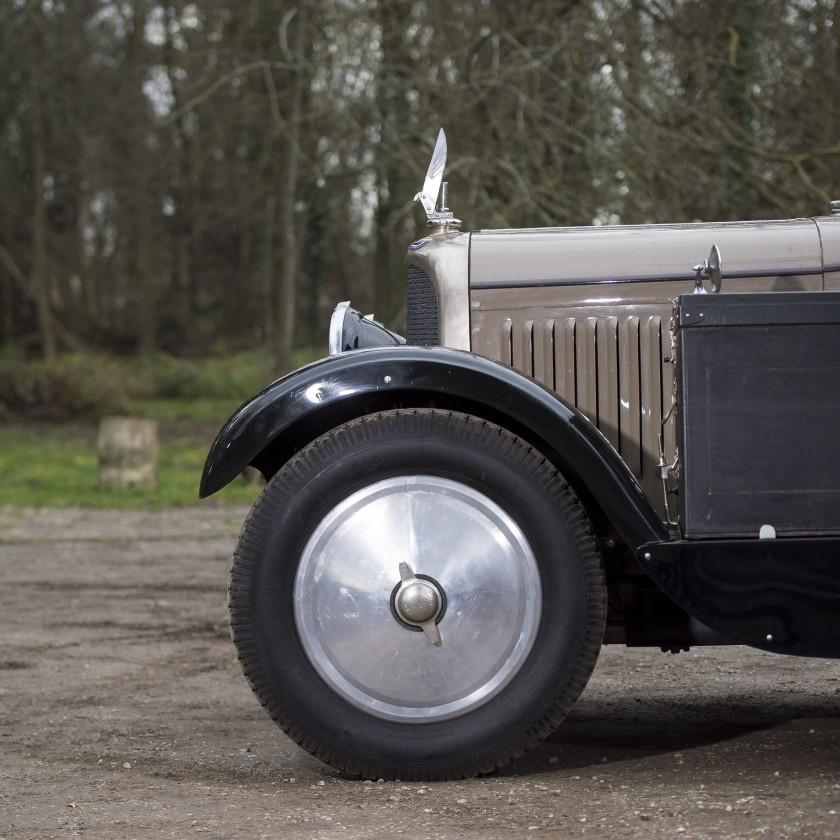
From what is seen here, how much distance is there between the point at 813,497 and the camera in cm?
286

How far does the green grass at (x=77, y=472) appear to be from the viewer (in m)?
11.0

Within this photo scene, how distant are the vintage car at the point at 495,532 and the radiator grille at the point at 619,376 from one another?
0.52 m

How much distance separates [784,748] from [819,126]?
6588 millimetres

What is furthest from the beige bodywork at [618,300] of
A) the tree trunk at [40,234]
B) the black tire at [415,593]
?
the tree trunk at [40,234]

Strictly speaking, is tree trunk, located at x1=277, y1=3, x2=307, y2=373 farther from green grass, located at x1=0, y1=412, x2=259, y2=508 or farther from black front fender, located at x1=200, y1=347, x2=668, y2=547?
black front fender, located at x1=200, y1=347, x2=668, y2=547

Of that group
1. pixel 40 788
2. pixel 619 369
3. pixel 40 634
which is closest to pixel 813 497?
pixel 619 369

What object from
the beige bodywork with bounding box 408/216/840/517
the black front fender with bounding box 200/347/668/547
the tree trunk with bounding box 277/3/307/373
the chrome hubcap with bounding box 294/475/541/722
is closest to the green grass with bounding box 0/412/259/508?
the tree trunk with bounding box 277/3/307/373

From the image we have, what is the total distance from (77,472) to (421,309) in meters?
9.95

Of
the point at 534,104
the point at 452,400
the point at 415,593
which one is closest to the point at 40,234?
the point at 534,104

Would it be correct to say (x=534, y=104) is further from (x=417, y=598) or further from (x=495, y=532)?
(x=417, y=598)

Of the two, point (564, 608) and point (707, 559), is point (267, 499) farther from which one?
point (707, 559)

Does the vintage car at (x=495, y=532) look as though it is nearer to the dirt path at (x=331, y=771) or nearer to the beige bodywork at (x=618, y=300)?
the dirt path at (x=331, y=771)

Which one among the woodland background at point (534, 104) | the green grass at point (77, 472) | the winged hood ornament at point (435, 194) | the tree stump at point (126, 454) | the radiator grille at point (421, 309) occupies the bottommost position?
the green grass at point (77, 472)

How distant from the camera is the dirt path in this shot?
2.59 m
